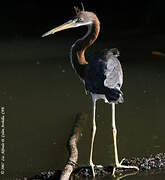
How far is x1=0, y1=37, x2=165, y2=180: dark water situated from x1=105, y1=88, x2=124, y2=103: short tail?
66cm

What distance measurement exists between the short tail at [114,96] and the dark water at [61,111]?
66 cm

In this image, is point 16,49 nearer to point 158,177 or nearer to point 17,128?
point 17,128

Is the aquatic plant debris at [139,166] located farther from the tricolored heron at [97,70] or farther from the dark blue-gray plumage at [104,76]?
the dark blue-gray plumage at [104,76]

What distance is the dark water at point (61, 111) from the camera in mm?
4242

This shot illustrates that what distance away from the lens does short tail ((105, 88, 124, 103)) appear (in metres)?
3.39

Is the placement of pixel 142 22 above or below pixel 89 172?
above

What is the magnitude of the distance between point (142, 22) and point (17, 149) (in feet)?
20.4

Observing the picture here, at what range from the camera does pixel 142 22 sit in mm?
10070

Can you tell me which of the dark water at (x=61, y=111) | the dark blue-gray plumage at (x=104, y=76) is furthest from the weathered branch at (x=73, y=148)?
the dark blue-gray plumage at (x=104, y=76)

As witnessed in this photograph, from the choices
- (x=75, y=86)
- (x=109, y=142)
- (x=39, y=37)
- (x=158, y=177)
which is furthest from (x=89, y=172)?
(x=39, y=37)

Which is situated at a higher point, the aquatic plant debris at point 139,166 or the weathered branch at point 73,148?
the weathered branch at point 73,148

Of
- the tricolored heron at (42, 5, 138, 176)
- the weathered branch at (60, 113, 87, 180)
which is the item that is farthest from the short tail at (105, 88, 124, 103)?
the weathered branch at (60, 113, 87, 180)

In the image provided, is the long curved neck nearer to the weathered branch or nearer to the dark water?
the weathered branch

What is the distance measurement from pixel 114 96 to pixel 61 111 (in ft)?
6.67
